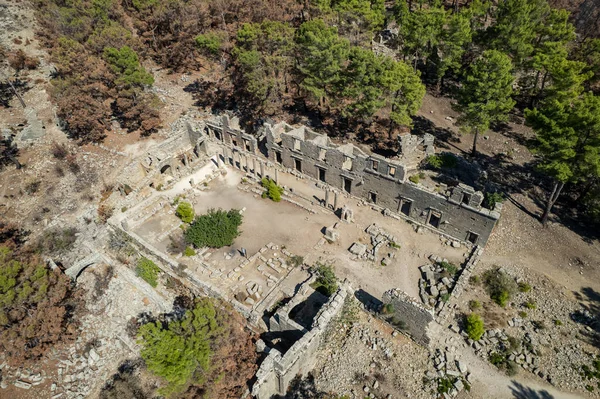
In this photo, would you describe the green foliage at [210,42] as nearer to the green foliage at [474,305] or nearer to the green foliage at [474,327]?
the green foliage at [474,305]

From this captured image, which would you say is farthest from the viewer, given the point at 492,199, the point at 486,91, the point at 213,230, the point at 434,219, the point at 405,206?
the point at 486,91

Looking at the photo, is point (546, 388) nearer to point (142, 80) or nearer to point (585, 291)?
point (585, 291)

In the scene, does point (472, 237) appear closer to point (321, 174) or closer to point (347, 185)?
point (347, 185)

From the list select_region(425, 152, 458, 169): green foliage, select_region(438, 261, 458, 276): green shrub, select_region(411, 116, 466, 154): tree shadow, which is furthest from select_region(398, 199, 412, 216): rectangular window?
select_region(411, 116, 466, 154): tree shadow

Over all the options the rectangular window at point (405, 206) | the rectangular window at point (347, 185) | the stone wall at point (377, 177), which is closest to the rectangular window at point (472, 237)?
the stone wall at point (377, 177)

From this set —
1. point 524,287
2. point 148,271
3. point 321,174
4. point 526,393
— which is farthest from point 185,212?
point 526,393

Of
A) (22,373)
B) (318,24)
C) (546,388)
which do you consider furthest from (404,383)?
(318,24)
